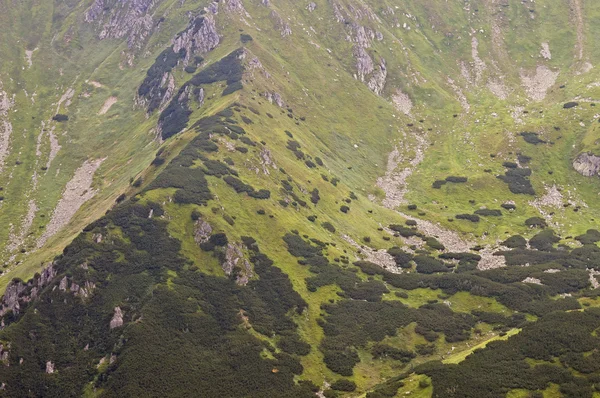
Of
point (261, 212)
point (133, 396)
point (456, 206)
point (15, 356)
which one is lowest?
point (15, 356)

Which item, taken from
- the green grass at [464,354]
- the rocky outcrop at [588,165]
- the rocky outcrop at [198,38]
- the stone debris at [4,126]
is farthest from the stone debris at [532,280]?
the stone debris at [4,126]

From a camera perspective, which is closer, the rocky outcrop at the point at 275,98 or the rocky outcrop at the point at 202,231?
the rocky outcrop at the point at 202,231

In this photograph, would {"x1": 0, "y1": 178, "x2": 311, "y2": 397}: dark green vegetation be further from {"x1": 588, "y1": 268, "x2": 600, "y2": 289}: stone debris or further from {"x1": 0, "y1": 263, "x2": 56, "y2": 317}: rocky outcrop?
{"x1": 588, "y1": 268, "x2": 600, "y2": 289}: stone debris

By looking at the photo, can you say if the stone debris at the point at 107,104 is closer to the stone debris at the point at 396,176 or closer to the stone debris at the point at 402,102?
the stone debris at the point at 396,176

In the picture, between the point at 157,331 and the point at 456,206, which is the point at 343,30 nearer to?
the point at 456,206

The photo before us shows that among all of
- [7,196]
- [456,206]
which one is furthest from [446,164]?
[7,196]

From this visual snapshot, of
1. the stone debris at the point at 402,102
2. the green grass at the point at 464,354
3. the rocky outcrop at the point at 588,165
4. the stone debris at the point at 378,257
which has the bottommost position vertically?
the green grass at the point at 464,354
